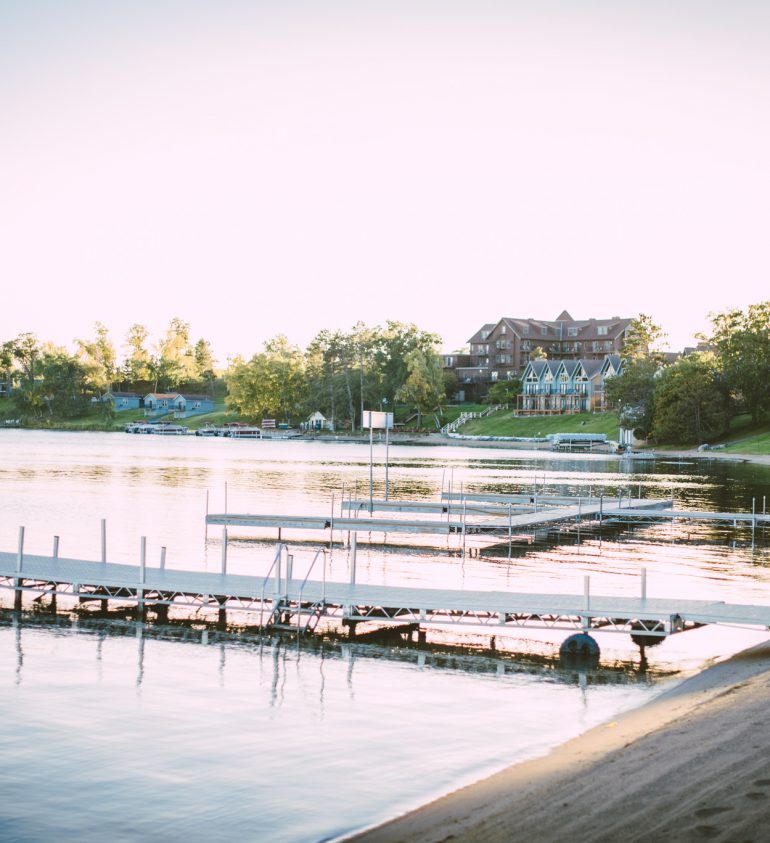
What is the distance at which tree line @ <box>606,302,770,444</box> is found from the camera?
113 m

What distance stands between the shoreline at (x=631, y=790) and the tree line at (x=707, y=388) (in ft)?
332

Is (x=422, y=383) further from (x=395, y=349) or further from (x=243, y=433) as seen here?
(x=243, y=433)

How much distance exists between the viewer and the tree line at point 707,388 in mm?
113000

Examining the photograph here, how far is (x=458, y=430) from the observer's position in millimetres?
159750

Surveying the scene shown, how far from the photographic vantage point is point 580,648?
68.8 ft

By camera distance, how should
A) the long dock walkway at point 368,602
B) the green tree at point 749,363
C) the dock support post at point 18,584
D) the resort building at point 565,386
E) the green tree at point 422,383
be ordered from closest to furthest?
the long dock walkway at point 368,602 → the dock support post at point 18,584 → the green tree at point 749,363 → the resort building at point 565,386 → the green tree at point 422,383

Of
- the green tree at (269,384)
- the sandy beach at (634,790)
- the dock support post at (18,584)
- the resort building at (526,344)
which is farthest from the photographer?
the resort building at (526,344)

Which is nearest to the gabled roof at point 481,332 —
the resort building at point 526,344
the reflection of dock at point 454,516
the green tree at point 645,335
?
the resort building at point 526,344

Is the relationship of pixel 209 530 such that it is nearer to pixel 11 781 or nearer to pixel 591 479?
pixel 11 781

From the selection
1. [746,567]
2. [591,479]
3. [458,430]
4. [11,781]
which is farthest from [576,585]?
[458,430]

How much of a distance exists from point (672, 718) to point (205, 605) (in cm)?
1133

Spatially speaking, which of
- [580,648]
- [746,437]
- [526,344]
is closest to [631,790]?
[580,648]

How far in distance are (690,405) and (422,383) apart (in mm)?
53090

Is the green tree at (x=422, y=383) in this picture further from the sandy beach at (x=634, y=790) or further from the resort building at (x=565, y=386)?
the sandy beach at (x=634, y=790)
